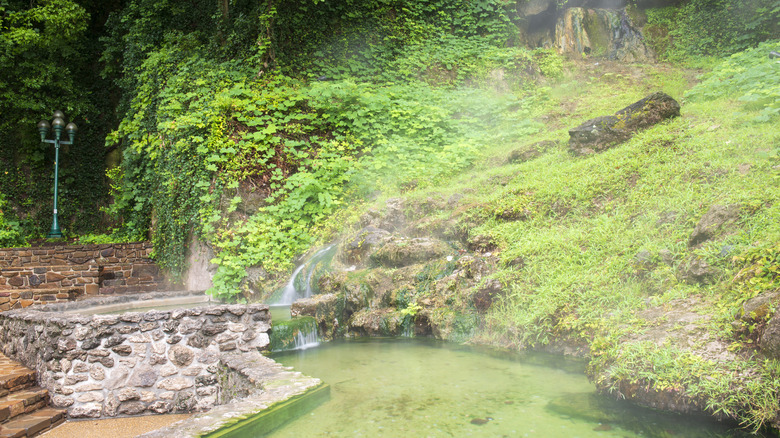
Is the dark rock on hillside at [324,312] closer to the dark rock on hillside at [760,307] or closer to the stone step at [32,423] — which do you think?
the stone step at [32,423]

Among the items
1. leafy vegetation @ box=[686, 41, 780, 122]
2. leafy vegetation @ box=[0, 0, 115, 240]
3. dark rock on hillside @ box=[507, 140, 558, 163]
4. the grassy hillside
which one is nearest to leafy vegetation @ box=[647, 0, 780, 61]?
leafy vegetation @ box=[686, 41, 780, 122]

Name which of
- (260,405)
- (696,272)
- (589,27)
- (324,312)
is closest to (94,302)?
(324,312)

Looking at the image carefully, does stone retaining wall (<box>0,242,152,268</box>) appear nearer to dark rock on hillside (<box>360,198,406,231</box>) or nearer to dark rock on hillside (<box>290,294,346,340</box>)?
dark rock on hillside (<box>360,198,406,231</box>)

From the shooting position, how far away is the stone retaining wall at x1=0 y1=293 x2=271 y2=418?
469 centimetres

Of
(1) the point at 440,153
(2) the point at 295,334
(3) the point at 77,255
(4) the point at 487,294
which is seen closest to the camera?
(2) the point at 295,334

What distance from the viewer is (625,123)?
8219mm

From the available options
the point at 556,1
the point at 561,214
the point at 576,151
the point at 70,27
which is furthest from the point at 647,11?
the point at 70,27

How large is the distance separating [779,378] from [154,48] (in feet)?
47.8

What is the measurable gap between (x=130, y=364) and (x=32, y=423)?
0.91m

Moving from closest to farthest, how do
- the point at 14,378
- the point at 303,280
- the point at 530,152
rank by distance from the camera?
the point at 14,378
the point at 303,280
the point at 530,152

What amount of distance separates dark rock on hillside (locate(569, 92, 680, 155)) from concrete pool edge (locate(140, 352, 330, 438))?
263 inches

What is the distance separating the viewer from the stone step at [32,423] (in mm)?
4234

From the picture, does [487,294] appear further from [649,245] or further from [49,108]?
[49,108]

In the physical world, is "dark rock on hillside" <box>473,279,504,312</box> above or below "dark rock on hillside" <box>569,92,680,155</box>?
below
